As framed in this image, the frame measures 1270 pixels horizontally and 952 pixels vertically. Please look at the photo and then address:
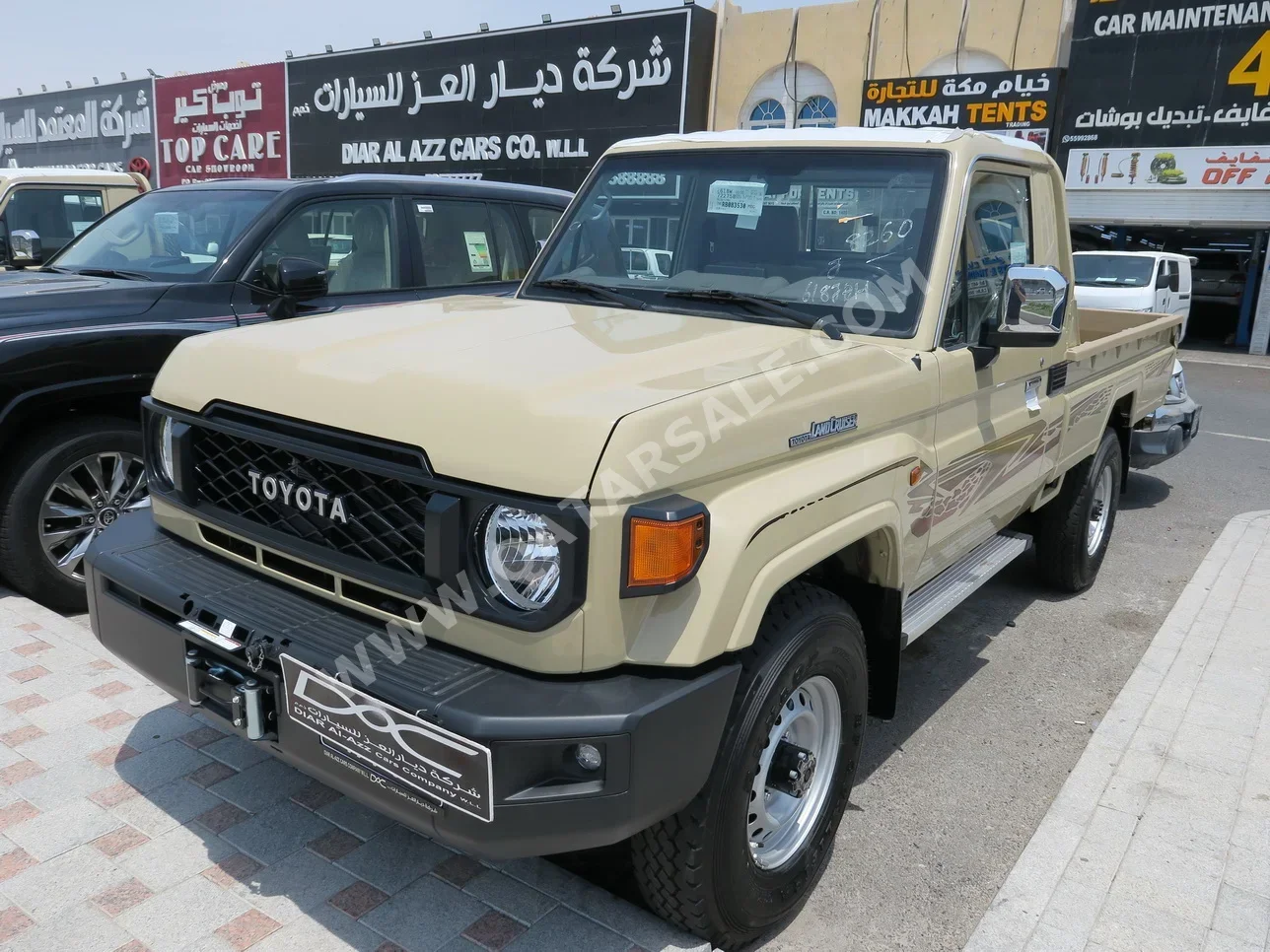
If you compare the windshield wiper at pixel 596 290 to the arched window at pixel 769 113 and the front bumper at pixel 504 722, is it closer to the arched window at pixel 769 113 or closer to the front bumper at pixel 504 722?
the front bumper at pixel 504 722

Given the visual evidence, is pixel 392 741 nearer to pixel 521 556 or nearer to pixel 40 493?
pixel 521 556

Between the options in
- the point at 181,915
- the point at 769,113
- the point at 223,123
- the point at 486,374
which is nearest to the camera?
the point at 486,374

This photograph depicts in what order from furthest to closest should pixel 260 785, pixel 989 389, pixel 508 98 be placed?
pixel 508 98 → pixel 989 389 → pixel 260 785

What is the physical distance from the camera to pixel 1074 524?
523 cm

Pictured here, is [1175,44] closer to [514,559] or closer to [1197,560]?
[1197,560]

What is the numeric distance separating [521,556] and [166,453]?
1437 millimetres

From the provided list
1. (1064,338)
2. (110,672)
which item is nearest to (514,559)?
(110,672)

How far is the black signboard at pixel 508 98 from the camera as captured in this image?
2075cm

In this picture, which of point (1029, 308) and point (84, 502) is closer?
point (1029, 308)

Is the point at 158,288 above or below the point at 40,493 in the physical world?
above

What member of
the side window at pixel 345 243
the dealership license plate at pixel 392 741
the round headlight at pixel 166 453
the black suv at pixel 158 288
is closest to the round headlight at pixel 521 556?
the dealership license plate at pixel 392 741

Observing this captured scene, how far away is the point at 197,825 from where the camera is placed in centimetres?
297

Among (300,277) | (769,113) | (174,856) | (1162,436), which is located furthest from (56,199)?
(769,113)

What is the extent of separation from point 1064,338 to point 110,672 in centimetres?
422
